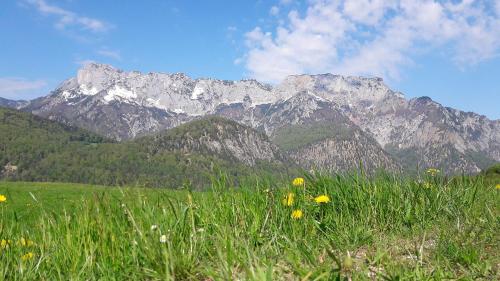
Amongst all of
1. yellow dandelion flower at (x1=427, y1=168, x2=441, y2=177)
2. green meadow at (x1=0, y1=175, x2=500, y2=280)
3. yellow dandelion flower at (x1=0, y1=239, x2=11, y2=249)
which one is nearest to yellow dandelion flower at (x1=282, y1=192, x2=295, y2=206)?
green meadow at (x1=0, y1=175, x2=500, y2=280)

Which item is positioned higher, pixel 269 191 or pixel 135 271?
pixel 269 191

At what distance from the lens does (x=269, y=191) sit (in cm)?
661

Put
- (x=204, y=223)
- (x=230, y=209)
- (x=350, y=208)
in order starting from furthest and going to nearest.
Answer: (x=350, y=208) < (x=230, y=209) < (x=204, y=223)

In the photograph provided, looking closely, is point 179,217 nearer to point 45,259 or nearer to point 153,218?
point 153,218

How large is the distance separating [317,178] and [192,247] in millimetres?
3267

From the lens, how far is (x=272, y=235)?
5211 millimetres

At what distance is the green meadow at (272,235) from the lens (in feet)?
13.4

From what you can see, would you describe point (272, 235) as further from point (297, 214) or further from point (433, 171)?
point (433, 171)

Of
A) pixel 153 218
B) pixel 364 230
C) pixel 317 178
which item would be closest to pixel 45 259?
pixel 153 218

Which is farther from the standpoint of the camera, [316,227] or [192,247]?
[316,227]

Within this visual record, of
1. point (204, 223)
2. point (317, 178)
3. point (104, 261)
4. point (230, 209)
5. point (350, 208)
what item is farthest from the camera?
point (317, 178)

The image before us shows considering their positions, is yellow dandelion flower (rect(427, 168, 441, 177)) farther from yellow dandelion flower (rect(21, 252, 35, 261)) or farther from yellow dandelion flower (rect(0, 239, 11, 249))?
yellow dandelion flower (rect(0, 239, 11, 249))

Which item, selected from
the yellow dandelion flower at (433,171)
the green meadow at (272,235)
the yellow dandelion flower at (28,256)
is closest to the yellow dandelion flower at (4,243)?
the green meadow at (272,235)

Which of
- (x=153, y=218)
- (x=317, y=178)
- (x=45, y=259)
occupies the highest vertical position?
(x=317, y=178)
